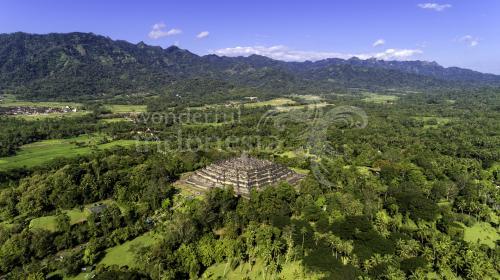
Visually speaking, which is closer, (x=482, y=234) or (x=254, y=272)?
(x=254, y=272)

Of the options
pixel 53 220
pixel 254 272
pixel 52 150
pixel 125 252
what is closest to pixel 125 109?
pixel 52 150

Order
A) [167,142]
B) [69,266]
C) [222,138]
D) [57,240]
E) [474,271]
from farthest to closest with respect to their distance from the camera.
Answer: [222,138] → [167,142] → [57,240] → [69,266] → [474,271]

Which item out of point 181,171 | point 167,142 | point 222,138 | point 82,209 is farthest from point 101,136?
point 82,209

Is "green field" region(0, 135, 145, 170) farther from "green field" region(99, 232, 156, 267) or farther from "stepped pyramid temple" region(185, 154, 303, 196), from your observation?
"green field" region(99, 232, 156, 267)

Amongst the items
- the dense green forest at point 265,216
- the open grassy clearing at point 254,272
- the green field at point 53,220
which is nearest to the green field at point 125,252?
the dense green forest at point 265,216

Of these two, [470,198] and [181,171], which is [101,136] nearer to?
[181,171]

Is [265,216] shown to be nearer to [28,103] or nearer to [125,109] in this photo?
[125,109]

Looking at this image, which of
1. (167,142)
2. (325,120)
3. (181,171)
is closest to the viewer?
(181,171)
